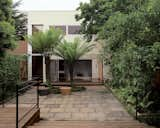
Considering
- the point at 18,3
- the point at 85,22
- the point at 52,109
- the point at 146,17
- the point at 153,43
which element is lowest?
the point at 52,109

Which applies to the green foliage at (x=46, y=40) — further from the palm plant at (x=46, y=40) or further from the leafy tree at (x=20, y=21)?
the leafy tree at (x=20, y=21)

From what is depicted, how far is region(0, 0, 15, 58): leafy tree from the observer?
512 inches

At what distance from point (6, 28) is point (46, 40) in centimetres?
1089

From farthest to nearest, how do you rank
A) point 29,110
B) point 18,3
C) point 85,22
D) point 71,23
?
1. point 18,3
2. point 71,23
3. point 85,22
4. point 29,110

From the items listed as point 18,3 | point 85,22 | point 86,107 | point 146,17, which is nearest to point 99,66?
point 85,22

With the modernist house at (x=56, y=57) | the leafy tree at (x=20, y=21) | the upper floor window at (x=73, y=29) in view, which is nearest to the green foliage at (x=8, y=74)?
the modernist house at (x=56, y=57)

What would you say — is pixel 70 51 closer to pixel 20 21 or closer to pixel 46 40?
pixel 46 40

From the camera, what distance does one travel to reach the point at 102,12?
2406 cm

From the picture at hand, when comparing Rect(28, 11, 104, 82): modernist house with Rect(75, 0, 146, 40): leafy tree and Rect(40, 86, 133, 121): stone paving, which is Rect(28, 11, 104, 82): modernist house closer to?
Rect(75, 0, 146, 40): leafy tree

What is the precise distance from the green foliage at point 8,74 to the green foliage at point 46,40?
3.38 meters

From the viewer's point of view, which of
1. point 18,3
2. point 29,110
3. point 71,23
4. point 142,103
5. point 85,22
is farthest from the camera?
point 18,3

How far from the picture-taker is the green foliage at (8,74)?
1694 centimetres

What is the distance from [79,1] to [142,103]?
1495cm

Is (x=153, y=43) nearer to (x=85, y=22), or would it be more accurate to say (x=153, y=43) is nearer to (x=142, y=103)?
(x=142, y=103)
